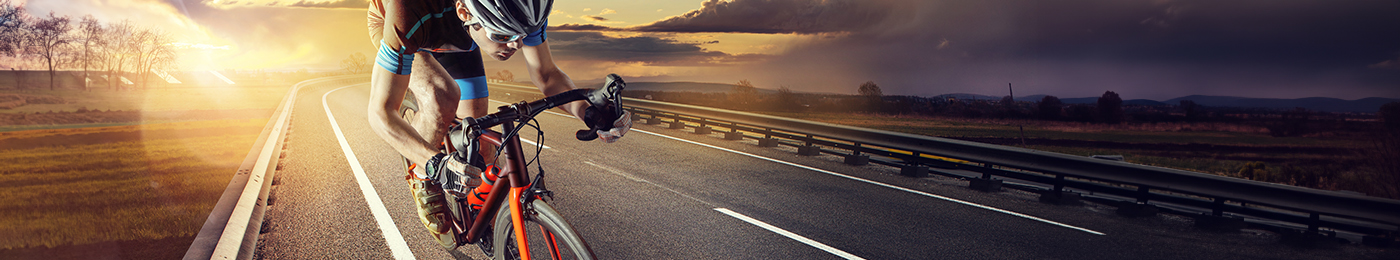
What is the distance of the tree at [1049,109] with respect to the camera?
5966cm

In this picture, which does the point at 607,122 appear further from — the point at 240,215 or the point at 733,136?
the point at 733,136

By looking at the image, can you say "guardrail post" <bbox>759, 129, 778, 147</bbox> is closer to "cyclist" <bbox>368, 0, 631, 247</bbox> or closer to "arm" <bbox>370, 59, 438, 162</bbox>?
"cyclist" <bbox>368, 0, 631, 247</bbox>

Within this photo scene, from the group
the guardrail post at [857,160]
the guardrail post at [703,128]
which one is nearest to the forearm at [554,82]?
the guardrail post at [857,160]

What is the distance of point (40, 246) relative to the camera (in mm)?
2996

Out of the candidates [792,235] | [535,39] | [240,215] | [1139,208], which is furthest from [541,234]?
[1139,208]

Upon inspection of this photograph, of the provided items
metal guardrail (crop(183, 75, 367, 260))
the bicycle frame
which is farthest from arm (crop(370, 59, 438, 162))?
metal guardrail (crop(183, 75, 367, 260))

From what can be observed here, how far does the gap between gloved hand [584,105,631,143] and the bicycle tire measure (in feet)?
1.11

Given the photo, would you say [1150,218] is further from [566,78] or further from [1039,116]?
[1039,116]

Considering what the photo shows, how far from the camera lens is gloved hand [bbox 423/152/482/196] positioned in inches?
64.8

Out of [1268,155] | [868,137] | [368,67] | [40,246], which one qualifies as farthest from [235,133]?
[1268,155]

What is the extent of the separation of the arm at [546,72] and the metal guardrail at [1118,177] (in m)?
6.99

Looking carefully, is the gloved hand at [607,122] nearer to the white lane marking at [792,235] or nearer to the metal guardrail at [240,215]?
the metal guardrail at [240,215]

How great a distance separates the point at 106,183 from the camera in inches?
169

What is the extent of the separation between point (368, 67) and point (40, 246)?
2.96m
